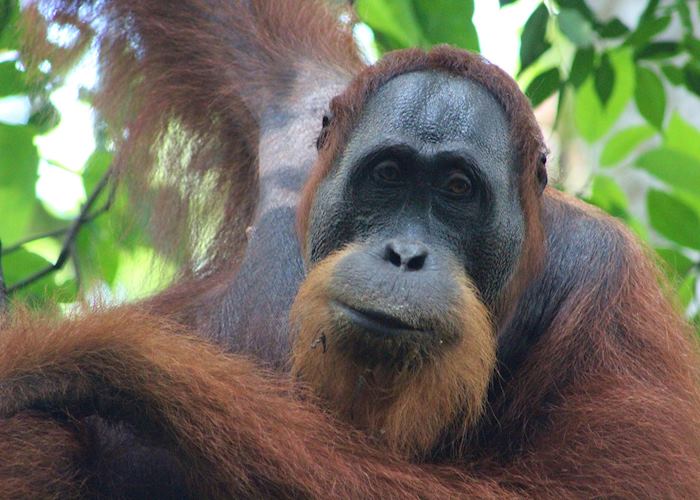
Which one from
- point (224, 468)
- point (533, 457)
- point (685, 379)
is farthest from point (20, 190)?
point (685, 379)

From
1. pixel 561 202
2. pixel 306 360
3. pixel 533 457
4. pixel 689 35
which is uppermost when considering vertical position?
pixel 689 35

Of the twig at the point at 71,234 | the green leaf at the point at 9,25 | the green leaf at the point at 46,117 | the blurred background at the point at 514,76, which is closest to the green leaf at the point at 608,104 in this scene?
the blurred background at the point at 514,76

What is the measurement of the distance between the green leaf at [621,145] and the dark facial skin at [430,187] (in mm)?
1858

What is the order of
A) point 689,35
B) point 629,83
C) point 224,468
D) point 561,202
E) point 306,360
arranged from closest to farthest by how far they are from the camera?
point 224,468
point 306,360
point 561,202
point 689,35
point 629,83

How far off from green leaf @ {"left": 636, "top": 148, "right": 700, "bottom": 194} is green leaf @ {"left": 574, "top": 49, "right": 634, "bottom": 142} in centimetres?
27

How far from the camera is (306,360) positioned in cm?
318

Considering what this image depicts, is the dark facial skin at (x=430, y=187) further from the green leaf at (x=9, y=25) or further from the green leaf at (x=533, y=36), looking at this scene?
the green leaf at (x=9, y=25)

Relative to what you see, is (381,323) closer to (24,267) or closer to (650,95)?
(24,267)

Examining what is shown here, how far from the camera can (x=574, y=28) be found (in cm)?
443

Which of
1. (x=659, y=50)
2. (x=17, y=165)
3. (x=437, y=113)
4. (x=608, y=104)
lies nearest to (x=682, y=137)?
(x=608, y=104)

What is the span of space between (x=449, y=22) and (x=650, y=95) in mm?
866

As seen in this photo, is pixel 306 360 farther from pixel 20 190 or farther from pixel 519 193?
pixel 20 190

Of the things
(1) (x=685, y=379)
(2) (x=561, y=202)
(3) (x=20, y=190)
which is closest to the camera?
(1) (x=685, y=379)

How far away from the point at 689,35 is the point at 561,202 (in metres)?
1.34
